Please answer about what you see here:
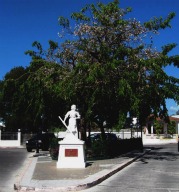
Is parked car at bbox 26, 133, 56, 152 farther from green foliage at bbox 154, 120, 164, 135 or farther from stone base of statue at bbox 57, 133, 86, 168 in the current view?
green foliage at bbox 154, 120, 164, 135

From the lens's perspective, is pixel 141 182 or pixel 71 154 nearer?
pixel 141 182

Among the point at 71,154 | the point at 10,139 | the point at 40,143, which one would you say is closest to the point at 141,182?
the point at 71,154

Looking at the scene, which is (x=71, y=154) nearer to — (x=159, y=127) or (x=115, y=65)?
(x=115, y=65)

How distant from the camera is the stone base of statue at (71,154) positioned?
16922 millimetres

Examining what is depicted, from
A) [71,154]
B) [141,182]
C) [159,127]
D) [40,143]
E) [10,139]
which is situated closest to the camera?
[141,182]

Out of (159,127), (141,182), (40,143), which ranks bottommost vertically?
(141,182)

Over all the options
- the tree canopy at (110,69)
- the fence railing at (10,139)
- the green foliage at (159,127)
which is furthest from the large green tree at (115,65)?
the green foliage at (159,127)

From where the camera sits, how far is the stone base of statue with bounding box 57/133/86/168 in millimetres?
16922

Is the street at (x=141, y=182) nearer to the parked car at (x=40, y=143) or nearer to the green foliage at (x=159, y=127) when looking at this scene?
the parked car at (x=40, y=143)

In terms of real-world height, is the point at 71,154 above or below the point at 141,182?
above

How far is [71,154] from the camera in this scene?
17125 mm

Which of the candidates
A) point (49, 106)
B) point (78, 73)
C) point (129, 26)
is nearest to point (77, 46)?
point (78, 73)

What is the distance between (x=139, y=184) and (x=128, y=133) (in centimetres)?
4607

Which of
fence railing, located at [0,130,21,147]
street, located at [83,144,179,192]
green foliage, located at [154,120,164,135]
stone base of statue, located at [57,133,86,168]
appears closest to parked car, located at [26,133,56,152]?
fence railing, located at [0,130,21,147]
